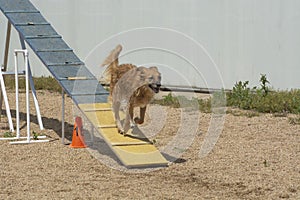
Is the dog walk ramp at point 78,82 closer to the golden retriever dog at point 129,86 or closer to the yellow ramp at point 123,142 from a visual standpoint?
the yellow ramp at point 123,142

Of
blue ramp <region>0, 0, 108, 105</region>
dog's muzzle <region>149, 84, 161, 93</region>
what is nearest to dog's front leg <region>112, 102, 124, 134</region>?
blue ramp <region>0, 0, 108, 105</region>

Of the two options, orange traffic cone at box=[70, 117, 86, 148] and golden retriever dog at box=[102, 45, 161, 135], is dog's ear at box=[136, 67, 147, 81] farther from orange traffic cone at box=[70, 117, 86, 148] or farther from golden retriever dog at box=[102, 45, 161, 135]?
orange traffic cone at box=[70, 117, 86, 148]

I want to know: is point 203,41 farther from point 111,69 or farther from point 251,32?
point 111,69

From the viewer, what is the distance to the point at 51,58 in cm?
906

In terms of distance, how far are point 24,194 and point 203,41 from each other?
6894 mm

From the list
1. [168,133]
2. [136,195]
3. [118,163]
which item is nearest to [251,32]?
[168,133]

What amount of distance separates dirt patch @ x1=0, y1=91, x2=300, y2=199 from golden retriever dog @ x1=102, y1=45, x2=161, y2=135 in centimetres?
56

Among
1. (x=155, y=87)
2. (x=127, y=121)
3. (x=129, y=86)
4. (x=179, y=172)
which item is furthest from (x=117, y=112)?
(x=179, y=172)

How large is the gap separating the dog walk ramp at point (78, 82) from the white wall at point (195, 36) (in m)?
2.63

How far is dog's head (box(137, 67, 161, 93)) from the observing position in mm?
7535

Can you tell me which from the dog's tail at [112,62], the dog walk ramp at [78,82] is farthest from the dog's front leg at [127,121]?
the dog's tail at [112,62]

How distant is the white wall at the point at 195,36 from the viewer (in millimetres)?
12055

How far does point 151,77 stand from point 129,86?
452 millimetres

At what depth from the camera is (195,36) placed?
1287 centimetres
